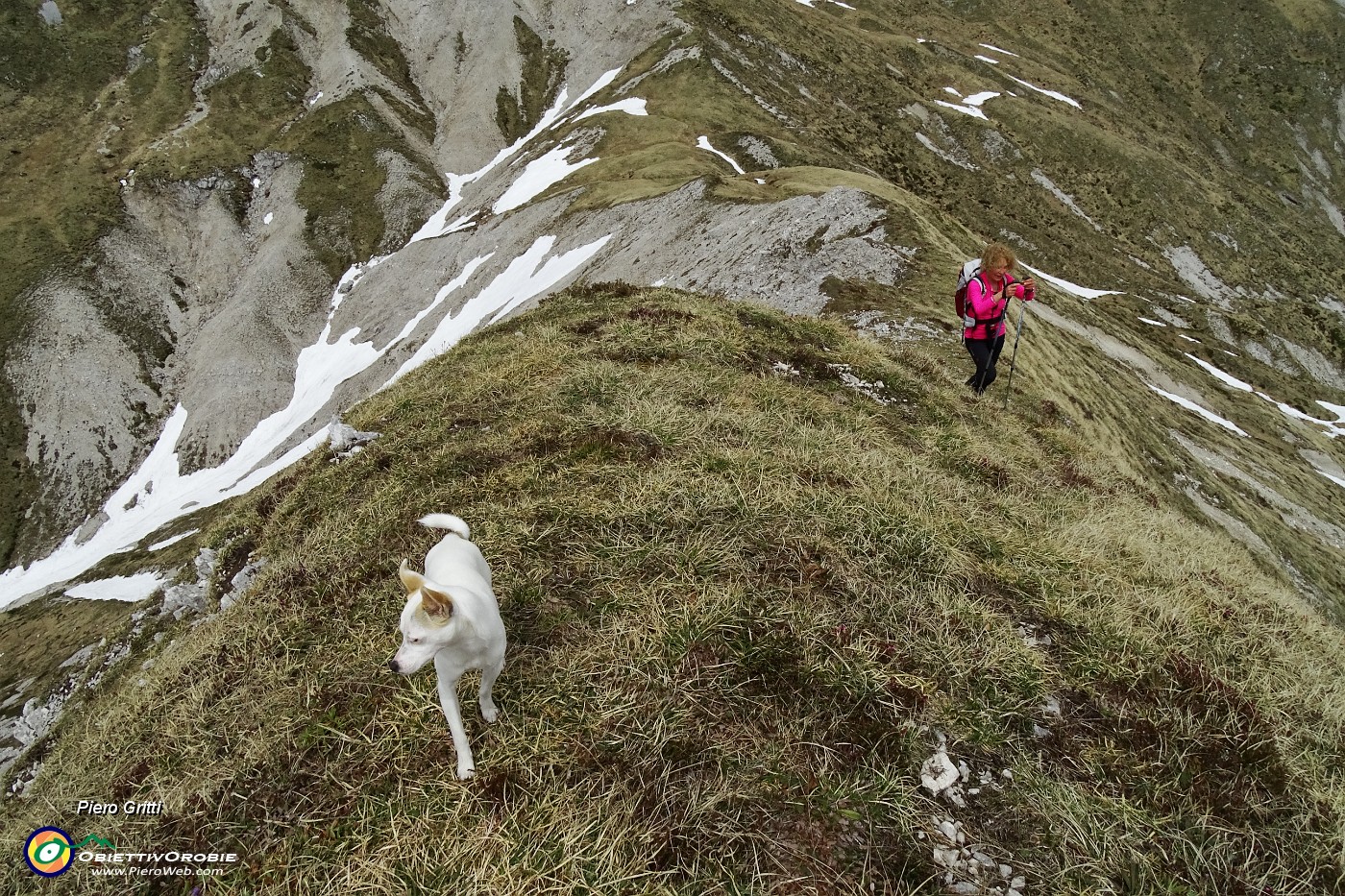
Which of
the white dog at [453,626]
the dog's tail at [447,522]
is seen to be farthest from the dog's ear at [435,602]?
the dog's tail at [447,522]

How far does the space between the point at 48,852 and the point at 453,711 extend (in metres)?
3.83

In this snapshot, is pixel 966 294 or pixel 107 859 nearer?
pixel 107 859

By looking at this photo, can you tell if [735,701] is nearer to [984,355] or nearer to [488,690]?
[488,690]

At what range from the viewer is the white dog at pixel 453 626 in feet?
14.7

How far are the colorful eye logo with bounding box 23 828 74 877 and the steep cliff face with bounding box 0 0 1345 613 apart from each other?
17.5m

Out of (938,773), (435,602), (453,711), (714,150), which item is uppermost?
(435,602)

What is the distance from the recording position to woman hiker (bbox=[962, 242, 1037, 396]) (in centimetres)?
1417

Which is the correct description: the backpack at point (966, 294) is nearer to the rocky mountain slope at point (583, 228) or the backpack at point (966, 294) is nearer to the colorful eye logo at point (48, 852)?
the rocky mountain slope at point (583, 228)

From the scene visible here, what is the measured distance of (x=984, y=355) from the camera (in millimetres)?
15438

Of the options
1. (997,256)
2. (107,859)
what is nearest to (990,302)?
(997,256)

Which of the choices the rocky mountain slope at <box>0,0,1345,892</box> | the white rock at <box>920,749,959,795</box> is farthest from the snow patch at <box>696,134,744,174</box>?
the white rock at <box>920,749,959,795</box>

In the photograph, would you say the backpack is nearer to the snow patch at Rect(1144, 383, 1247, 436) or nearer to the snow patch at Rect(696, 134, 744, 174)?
the snow patch at Rect(1144, 383, 1247, 436)

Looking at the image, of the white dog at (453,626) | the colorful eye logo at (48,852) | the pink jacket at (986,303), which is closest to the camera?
the white dog at (453,626)

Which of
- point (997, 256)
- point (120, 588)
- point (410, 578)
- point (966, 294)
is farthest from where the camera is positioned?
point (120, 588)
